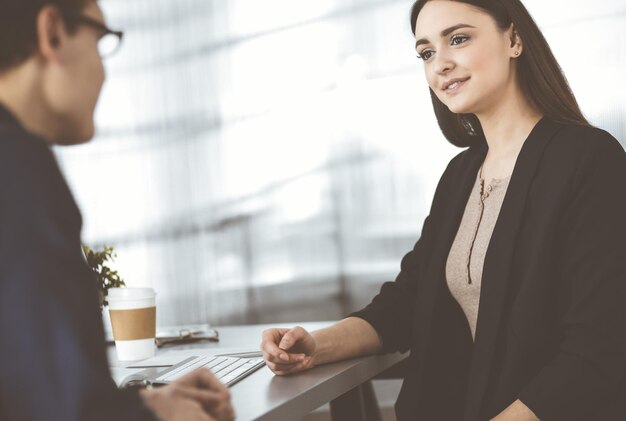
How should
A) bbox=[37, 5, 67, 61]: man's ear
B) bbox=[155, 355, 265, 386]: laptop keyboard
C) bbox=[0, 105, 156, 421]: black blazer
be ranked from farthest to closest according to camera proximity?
bbox=[155, 355, 265, 386]: laptop keyboard → bbox=[37, 5, 67, 61]: man's ear → bbox=[0, 105, 156, 421]: black blazer

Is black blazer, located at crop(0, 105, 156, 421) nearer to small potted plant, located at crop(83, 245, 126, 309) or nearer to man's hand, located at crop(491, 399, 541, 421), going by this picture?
man's hand, located at crop(491, 399, 541, 421)

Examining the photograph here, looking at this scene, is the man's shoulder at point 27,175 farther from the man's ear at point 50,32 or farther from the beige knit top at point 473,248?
the beige knit top at point 473,248

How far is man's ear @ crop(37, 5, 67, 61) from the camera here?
70 cm

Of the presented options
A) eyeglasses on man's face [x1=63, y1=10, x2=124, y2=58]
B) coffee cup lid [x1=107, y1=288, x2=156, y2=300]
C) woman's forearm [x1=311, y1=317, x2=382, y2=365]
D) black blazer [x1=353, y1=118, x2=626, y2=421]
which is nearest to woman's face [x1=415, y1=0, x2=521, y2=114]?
black blazer [x1=353, y1=118, x2=626, y2=421]

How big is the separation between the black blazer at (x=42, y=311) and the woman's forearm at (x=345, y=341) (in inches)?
31.0

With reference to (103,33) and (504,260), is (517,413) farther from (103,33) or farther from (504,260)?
(103,33)

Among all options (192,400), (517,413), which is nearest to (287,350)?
(517,413)

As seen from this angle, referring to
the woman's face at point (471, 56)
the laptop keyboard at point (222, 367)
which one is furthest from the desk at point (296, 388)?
the woman's face at point (471, 56)

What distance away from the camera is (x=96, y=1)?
0.77 meters

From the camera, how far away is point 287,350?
1.32m

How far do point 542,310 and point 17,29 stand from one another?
1.03 m

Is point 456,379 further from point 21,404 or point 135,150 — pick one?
point 135,150

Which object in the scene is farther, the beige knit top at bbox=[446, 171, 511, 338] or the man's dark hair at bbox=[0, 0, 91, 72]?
the beige knit top at bbox=[446, 171, 511, 338]

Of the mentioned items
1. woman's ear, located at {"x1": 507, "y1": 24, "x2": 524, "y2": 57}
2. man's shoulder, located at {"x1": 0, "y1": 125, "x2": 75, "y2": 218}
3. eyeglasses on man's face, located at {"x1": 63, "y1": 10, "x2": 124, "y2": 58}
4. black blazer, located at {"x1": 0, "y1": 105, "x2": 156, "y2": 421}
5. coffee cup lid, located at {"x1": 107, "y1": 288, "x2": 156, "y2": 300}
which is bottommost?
coffee cup lid, located at {"x1": 107, "y1": 288, "x2": 156, "y2": 300}
